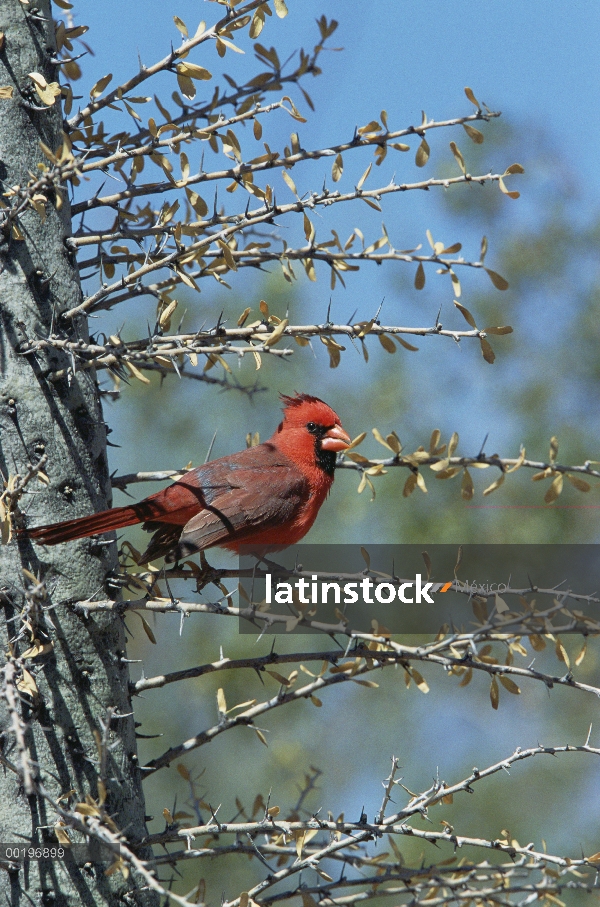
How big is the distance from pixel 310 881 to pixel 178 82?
2336mm

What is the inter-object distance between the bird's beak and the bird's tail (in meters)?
1.49

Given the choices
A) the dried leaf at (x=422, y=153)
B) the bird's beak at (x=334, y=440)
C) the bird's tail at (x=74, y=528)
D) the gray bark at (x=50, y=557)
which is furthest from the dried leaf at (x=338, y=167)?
the bird's beak at (x=334, y=440)

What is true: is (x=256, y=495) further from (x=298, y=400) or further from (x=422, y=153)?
(x=422, y=153)

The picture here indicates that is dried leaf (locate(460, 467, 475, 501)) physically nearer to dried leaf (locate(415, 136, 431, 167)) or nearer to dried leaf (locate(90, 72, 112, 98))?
dried leaf (locate(415, 136, 431, 167))

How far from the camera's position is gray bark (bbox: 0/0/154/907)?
85.7 inches

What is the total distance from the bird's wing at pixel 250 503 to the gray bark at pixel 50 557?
600mm

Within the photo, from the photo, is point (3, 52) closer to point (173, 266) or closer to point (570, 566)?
point (173, 266)

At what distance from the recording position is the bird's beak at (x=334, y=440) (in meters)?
3.84

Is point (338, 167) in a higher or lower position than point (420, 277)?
higher

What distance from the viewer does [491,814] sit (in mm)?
5926

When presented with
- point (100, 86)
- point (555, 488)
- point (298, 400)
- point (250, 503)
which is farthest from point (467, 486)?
point (298, 400)

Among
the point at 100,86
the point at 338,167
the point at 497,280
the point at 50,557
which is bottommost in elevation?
the point at 50,557

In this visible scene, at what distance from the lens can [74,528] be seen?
2354 mm

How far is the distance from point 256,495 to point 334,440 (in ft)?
2.06
